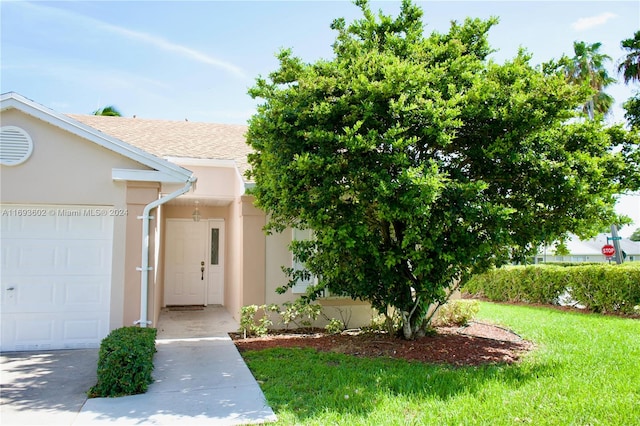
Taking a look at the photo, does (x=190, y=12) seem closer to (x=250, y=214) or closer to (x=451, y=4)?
(x=250, y=214)

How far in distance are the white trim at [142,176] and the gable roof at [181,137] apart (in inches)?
86.4

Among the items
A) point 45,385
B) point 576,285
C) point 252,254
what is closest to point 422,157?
point 252,254

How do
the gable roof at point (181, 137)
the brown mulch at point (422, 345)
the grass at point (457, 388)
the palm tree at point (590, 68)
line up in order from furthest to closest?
the palm tree at point (590, 68), the gable roof at point (181, 137), the brown mulch at point (422, 345), the grass at point (457, 388)

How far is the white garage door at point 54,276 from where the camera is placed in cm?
773

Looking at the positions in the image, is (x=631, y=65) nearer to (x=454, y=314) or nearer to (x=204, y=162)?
(x=454, y=314)

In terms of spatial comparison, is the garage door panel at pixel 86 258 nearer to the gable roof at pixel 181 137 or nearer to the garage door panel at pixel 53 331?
the garage door panel at pixel 53 331

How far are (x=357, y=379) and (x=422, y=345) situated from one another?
2.44 meters

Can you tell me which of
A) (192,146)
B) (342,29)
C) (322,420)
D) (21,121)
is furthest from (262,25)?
(322,420)

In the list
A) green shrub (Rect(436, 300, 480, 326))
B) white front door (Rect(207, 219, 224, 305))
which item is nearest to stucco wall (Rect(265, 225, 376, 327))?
green shrub (Rect(436, 300, 480, 326))

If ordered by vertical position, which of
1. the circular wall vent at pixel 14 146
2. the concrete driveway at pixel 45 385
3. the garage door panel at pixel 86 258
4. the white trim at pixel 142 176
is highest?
the circular wall vent at pixel 14 146

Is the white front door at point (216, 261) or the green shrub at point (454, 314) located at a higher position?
the white front door at point (216, 261)

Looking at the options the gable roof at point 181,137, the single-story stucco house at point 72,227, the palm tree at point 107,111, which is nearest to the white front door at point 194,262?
the gable roof at point 181,137

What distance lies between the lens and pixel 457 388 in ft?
18.5

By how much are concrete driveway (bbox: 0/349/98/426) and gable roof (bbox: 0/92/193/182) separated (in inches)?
136
